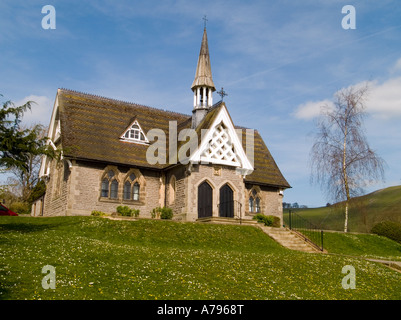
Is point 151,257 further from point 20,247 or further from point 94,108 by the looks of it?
point 94,108

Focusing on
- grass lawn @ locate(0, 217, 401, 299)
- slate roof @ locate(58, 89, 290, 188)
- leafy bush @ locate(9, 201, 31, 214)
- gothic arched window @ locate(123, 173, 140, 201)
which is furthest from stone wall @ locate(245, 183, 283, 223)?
leafy bush @ locate(9, 201, 31, 214)

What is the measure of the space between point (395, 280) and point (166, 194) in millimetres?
17993

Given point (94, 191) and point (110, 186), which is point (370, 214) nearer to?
point (110, 186)

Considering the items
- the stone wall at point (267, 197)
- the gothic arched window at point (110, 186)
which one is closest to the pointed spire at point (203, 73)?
the stone wall at point (267, 197)

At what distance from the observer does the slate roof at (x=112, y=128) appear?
3139 centimetres

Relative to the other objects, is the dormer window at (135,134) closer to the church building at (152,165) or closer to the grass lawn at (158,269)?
the church building at (152,165)

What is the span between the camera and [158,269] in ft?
51.4

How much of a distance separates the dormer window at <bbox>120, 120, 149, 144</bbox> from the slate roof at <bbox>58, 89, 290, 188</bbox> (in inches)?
15.7

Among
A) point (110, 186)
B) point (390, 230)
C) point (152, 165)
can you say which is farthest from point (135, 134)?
point (390, 230)

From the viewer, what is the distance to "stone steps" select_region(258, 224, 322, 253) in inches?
1051

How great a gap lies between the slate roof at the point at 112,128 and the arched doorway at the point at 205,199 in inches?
140

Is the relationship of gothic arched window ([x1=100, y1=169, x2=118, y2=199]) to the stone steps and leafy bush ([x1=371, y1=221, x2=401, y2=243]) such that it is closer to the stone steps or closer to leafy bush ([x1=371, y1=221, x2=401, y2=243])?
the stone steps

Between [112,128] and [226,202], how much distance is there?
9.99 m
